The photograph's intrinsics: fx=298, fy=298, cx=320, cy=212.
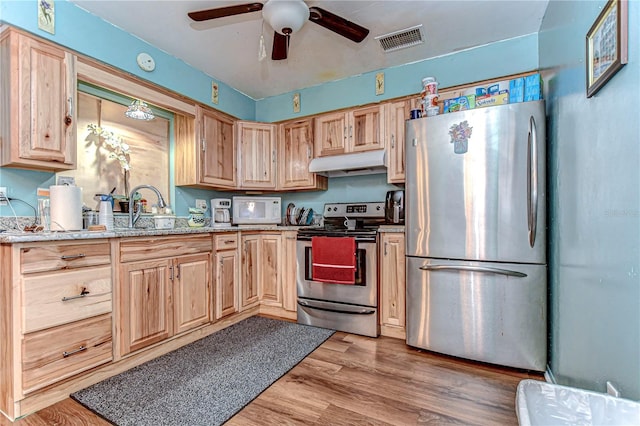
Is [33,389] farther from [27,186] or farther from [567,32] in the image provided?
[567,32]

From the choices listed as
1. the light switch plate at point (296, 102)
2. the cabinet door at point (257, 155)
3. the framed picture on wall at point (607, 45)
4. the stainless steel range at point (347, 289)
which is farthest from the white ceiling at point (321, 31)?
the stainless steel range at point (347, 289)

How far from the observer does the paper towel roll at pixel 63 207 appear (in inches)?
74.3

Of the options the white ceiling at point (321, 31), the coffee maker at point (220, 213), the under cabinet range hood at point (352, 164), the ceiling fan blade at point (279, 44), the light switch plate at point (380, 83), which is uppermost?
the white ceiling at point (321, 31)

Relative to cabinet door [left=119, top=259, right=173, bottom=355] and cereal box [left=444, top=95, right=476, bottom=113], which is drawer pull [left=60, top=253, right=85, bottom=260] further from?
cereal box [left=444, top=95, right=476, bottom=113]

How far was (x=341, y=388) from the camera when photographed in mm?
1720

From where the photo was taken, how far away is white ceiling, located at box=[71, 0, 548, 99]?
6.93 ft

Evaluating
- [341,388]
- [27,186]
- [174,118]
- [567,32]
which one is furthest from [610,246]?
[174,118]

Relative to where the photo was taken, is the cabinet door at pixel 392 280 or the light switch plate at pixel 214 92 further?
the light switch plate at pixel 214 92

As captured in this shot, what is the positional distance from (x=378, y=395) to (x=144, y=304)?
5.30ft

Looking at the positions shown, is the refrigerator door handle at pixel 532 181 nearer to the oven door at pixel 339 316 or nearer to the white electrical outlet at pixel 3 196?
the oven door at pixel 339 316

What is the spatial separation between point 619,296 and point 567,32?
1.45 metres

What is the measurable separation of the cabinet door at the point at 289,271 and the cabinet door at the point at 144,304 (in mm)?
1099

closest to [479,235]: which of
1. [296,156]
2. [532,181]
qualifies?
[532,181]

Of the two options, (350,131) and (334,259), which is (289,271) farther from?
(350,131)
